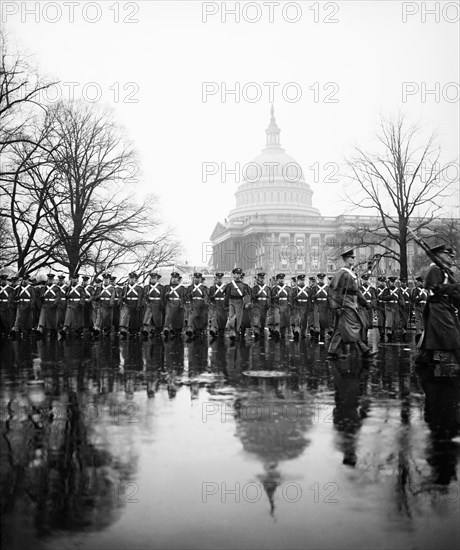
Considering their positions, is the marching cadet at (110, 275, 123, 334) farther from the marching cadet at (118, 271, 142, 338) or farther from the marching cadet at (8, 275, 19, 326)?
A: the marching cadet at (8, 275, 19, 326)

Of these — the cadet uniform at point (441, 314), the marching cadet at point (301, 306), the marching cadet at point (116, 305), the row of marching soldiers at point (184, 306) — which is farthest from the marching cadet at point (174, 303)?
the cadet uniform at point (441, 314)

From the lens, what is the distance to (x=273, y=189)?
114375 mm

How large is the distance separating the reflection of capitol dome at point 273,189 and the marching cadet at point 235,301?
91.5 m

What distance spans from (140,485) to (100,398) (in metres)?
3.45

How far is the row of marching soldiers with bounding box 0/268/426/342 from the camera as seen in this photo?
18562 mm

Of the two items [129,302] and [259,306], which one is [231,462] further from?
[129,302]

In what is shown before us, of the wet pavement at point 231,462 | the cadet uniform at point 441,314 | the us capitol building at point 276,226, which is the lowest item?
the wet pavement at point 231,462

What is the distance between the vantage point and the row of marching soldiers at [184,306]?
18562 mm

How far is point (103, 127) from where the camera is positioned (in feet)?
111

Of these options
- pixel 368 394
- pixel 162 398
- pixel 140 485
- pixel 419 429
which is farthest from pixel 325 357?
pixel 140 485

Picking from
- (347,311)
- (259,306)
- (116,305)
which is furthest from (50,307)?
(347,311)

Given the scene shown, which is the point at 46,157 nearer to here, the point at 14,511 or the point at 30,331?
the point at 30,331

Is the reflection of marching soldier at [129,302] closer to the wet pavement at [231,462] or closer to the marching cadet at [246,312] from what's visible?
the marching cadet at [246,312]

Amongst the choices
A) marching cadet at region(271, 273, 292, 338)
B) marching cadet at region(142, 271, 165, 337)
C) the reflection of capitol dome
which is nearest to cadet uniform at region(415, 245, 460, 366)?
marching cadet at region(271, 273, 292, 338)
